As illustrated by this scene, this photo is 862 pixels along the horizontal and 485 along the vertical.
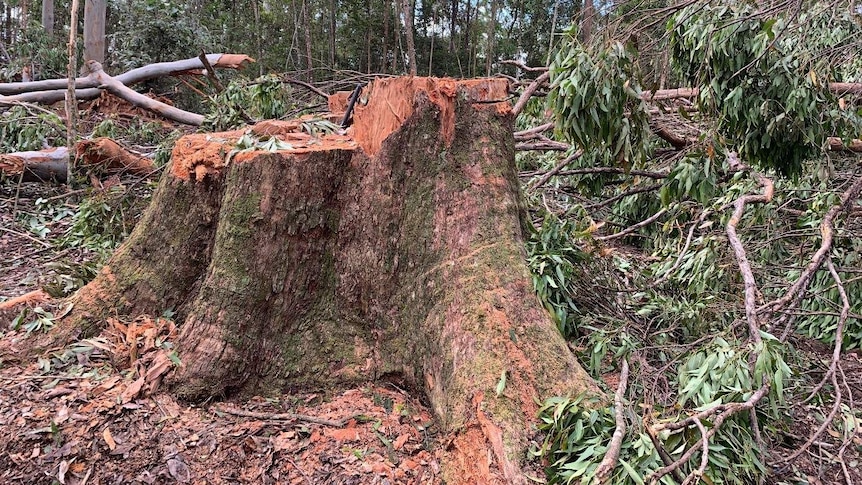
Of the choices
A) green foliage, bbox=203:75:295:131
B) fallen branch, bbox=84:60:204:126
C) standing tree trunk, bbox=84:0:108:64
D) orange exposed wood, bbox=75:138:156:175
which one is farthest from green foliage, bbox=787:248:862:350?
standing tree trunk, bbox=84:0:108:64

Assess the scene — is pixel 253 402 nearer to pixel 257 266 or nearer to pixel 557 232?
pixel 257 266

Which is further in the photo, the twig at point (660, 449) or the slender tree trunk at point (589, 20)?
the slender tree trunk at point (589, 20)

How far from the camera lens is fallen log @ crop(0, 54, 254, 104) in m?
8.27

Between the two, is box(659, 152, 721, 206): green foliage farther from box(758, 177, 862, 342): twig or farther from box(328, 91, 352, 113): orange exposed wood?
box(328, 91, 352, 113): orange exposed wood

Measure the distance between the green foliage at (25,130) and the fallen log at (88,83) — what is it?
2002mm

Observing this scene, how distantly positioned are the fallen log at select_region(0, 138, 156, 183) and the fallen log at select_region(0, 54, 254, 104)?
3201mm

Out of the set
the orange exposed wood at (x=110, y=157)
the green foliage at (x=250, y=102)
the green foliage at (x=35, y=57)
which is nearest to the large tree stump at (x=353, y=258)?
the green foliage at (x=250, y=102)

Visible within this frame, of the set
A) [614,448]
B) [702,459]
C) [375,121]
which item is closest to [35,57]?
[375,121]

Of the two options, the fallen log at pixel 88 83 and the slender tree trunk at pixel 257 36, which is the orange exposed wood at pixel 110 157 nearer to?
the fallen log at pixel 88 83

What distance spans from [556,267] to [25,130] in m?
6.17

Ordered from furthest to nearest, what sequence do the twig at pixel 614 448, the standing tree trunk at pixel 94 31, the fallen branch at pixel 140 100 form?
the standing tree trunk at pixel 94 31 → the fallen branch at pixel 140 100 → the twig at pixel 614 448

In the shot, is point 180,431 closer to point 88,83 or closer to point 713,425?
point 713,425

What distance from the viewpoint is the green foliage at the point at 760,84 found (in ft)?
11.2

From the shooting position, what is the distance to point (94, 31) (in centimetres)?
984
